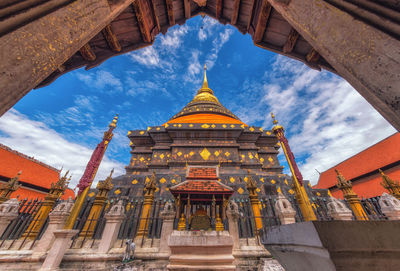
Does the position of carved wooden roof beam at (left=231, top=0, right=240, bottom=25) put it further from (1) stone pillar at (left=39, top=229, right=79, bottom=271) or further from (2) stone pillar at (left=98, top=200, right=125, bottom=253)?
(1) stone pillar at (left=39, top=229, right=79, bottom=271)

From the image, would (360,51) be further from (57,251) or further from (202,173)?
(57,251)

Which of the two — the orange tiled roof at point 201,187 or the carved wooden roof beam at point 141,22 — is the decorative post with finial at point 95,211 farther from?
the carved wooden roof beam at point 141,22

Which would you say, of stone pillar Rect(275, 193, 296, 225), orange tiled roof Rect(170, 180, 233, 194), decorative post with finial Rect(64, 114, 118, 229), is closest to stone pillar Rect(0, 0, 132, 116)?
A: orange tiled roof Rect(170, 180, 233, 194)

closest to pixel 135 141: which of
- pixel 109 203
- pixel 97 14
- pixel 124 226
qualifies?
pixel 109 203

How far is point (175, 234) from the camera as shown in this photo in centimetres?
372

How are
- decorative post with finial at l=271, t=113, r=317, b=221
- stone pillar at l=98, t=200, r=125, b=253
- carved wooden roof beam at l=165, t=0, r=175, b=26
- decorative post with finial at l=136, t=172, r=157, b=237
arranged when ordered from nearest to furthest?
carved wooden roof beam at l=165, t=0, r=175, b=26 < stone pillar at l=98, t=200, r=125, b=253 < decorative post with finial at l=136, t=172, r=157, b=237 < decorative post with finial at l=271, t=113, r=317, b=221

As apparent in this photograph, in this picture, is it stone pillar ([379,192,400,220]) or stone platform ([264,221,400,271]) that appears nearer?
stone platform ([264,221,400,271])

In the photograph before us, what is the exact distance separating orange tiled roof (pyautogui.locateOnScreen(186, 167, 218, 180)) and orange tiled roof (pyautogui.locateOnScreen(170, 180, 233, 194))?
476mm

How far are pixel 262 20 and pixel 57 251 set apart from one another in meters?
8.07

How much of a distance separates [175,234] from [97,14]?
4580 millimetres

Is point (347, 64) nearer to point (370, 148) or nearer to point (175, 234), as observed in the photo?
point (175, 234)

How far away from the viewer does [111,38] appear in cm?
347

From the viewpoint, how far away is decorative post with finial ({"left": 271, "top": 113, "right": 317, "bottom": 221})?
5.66m

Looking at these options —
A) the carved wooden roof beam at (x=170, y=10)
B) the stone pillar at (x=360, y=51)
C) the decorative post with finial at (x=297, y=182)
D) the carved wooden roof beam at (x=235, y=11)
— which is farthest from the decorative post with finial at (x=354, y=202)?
the carved wooden roof beam at (x=170, y=10)
